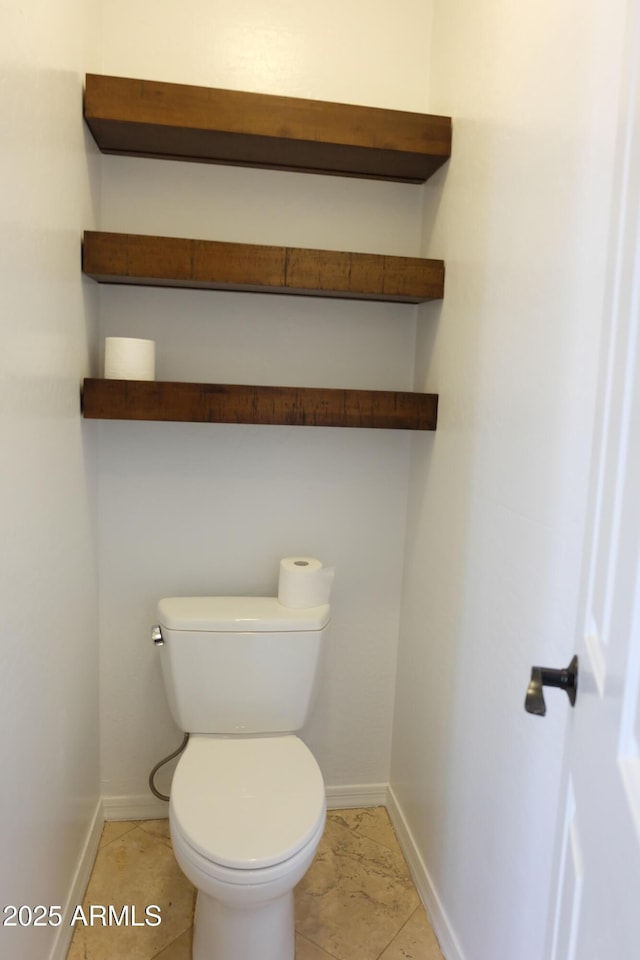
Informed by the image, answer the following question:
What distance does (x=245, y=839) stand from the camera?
131 cm

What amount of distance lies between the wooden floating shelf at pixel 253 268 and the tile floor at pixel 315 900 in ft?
5.10

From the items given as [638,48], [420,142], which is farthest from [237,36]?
[638,48]

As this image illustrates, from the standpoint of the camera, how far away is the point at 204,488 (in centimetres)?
188

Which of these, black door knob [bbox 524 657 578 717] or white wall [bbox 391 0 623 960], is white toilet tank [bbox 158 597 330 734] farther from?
black door knob [bbox 524 657 578 717]

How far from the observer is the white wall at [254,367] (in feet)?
5.72

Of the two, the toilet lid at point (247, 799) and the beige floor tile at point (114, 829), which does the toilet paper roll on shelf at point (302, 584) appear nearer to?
the toilet lid at point (247, 799)

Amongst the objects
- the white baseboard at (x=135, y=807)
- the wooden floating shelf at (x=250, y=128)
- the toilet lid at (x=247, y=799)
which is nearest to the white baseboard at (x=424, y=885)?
the toilet lid at (x=247, y=799)

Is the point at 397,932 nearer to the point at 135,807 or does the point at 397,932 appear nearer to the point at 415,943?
the point at 415,943

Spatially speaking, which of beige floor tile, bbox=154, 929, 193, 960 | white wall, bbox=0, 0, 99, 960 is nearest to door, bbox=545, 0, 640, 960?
white wall, bbox=0, 0, 99, 960

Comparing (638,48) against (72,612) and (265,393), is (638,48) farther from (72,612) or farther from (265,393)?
(72,612)

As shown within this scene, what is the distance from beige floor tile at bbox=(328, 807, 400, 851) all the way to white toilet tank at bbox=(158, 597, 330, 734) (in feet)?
1.62

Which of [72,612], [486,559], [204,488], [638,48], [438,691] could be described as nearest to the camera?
[638,48]

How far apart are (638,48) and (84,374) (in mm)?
1339

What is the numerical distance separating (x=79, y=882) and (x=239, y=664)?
648mm
